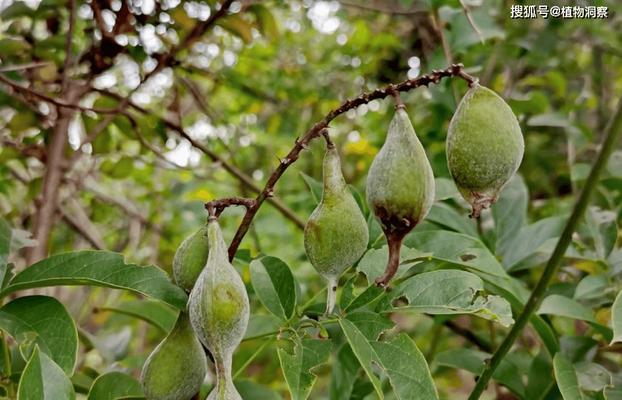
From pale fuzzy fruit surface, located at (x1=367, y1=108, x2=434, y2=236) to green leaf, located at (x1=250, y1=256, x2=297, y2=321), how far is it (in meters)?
0.17

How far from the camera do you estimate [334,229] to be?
2.13 ft

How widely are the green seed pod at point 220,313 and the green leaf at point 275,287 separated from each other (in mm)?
126

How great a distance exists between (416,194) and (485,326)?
1294mm

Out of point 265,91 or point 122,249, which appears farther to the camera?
point 265,91

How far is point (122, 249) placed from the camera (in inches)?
80.2

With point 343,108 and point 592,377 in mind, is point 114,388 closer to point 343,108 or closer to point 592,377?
point 343,108

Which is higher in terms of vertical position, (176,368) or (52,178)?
(176,368)

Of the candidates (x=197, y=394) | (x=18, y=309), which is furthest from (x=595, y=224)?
(x=18, y=309)

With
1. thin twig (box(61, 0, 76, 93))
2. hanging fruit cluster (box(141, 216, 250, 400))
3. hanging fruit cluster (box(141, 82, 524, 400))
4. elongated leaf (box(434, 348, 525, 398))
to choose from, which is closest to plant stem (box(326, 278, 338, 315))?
hanging fruit cluster (box(141, 82, 524, 400))

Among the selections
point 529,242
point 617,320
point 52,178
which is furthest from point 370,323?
point 52,178

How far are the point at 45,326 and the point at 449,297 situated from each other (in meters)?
0.44

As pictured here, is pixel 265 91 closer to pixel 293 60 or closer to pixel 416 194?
pixel 293 60

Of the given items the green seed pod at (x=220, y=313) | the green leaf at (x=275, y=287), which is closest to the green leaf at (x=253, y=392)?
the green leaf at (x=275, y=287)

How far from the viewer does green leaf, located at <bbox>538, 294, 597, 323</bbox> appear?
0.87 metres
